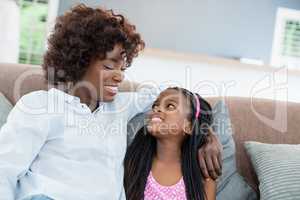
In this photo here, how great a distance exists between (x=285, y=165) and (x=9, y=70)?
1.05 m

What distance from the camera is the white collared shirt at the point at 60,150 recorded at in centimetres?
107

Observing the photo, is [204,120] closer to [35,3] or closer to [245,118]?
[245,118]

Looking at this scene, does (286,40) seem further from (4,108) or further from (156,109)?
(4,108)

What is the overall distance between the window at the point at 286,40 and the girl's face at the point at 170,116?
2558 mm

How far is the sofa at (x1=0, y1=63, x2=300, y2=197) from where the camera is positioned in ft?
4.70

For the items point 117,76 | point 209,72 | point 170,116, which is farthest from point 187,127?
point 209,72

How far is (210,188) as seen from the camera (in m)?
1.26

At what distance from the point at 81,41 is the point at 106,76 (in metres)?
0.18

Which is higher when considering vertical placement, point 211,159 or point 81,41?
point 81,41

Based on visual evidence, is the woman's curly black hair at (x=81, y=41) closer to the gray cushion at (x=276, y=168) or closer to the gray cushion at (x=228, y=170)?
the gray cushion at (x=228, y=170)

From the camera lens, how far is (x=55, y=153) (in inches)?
45.8

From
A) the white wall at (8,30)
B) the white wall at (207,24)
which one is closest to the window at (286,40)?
the white wall at (207,24)

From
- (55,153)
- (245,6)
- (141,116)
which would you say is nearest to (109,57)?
(141,116)

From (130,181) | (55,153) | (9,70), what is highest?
(9,70)
